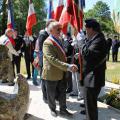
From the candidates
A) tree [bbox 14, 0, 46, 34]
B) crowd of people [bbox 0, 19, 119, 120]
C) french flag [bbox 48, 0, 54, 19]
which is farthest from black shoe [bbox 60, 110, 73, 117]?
tree [bbox 14, 0, 46, 34]

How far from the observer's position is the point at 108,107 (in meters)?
9.20

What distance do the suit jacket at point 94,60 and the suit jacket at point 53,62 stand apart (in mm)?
797

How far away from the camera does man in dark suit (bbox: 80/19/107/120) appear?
6.84 meters

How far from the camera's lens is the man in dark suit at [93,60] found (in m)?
6.84

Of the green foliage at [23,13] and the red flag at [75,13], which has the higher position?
the green foliage at [23,13]

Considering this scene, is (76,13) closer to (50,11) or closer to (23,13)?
(50,11)

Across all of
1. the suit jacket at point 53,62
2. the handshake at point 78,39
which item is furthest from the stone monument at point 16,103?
the handshake at point 78,39

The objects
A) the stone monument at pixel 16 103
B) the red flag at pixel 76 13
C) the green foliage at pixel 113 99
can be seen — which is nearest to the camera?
the stone monument at pixel 16 103

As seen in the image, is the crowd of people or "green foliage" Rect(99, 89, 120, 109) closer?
the crowd of people

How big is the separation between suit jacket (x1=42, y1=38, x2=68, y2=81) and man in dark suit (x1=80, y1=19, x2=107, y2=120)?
803mm

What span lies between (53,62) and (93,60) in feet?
3.80

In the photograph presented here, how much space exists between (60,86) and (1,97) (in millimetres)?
1565

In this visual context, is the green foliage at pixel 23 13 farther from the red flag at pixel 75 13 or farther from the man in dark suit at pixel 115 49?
the red flag at pixel 75 13

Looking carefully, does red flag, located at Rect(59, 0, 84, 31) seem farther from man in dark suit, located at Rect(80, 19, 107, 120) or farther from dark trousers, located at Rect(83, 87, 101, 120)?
dark trousers, located at Rect(83, 87, 101, 120)
